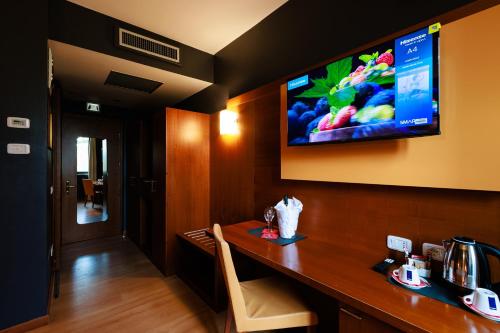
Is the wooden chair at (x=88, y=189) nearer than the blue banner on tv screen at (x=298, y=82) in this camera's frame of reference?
No

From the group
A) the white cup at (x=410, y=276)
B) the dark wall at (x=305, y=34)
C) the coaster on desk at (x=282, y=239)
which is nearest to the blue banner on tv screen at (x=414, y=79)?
the dark wall at (x=305, y=34)

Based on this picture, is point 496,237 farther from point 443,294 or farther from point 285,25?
point 285,25

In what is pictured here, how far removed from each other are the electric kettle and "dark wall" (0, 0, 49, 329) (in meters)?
2.84

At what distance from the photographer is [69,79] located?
9.97 feet

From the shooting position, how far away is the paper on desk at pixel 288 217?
178 centimetres

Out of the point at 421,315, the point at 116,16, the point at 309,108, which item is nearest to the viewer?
the point at 421,315

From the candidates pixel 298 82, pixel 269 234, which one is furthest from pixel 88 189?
pixel 298 82

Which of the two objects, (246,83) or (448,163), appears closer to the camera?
(448,163)

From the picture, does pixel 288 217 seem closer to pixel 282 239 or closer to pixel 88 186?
pixel 282 239

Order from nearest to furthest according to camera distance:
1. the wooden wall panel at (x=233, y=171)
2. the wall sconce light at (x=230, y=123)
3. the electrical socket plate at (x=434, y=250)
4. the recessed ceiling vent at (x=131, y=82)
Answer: the electrical socket plate at (x=434, y=250)
the wooden wall panel at (x=233, y=171)
the wall sconce light at (x=230, y=123)
the recessed ceiling vent at (x=131, y=82)

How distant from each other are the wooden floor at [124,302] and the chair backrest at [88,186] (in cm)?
125

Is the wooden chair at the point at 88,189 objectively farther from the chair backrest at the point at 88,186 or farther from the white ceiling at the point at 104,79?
the white ceiling at the point at 104,79

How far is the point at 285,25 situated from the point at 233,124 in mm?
1125

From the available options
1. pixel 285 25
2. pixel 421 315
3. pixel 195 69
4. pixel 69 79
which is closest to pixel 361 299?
pixel 421 315
